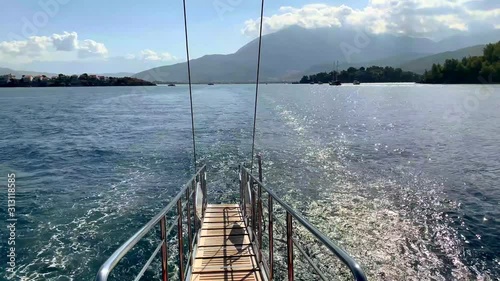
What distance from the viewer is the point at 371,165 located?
17.6 meters

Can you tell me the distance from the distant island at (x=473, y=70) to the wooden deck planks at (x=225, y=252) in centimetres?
10360

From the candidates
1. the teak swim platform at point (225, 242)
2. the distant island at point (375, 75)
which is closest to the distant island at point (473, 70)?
the distant island at point (375, 75)

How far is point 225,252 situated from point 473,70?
4428 inches

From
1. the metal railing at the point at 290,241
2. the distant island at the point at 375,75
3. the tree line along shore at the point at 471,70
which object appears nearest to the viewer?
the metal railing at the point at 290,241

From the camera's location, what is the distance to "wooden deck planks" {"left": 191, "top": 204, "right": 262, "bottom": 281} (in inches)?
185

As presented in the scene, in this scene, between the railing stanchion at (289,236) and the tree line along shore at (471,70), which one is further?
the tree line along shore at (471,70)

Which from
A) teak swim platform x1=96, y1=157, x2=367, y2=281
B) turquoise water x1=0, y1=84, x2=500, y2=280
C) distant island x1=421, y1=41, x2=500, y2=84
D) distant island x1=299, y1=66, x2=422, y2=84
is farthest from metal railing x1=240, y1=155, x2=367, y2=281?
distant island x1=299, y1=66, x2=422, y2=84

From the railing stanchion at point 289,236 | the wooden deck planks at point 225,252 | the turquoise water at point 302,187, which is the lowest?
the turquoise water at point 302,187

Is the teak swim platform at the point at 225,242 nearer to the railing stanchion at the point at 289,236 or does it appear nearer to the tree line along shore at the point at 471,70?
the railing stanchion at the point at 289,236

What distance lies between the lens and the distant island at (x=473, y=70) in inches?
3593

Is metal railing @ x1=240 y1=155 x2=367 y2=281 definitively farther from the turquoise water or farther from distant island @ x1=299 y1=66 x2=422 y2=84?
distant island @ x1=299 y1=66 x2=422 y2=84

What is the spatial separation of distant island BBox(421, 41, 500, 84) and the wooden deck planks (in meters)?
104

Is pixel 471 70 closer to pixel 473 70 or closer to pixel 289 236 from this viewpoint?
pixel 473 70

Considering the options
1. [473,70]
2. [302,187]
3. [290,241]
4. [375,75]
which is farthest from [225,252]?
[375,75]
